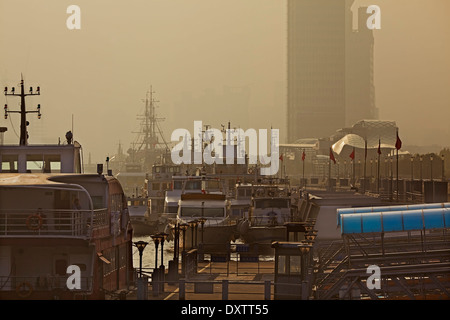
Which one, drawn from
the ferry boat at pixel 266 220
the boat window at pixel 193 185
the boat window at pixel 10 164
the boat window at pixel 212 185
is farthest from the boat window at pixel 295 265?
the boat window at pixel 212 185

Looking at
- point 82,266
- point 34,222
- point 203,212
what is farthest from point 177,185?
point 34,222

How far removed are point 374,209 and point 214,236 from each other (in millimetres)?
28416

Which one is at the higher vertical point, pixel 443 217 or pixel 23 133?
pixel 23 133

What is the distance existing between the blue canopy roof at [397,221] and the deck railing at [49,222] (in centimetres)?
1040

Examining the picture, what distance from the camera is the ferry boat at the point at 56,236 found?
37531 millimetres

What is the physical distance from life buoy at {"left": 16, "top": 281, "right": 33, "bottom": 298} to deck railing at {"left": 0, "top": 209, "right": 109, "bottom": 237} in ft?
6.34

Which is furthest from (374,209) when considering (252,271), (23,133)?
(23,133)

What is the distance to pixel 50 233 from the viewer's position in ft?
127

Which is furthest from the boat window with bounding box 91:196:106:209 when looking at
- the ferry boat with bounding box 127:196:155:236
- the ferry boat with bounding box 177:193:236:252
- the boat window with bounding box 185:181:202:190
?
the ferry boat with bounding box 127:196:155:236

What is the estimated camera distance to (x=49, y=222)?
1571 inches
